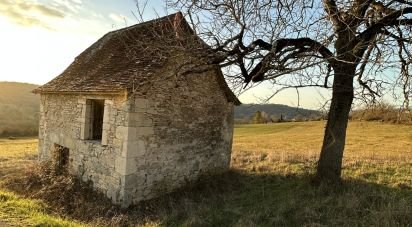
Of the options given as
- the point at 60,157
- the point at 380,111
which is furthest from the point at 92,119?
the point at 380,111

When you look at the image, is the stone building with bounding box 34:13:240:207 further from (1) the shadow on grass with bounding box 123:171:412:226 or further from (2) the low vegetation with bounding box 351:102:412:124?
(2) the low vegetation with bounding box 351:102:412:124

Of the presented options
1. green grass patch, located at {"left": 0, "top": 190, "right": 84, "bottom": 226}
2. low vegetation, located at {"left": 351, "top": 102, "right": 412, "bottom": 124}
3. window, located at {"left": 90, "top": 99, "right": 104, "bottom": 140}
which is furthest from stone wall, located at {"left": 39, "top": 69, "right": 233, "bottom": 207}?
low vegetation, located at {"left": 351, "top": 102, "right": 412, "bottom": 124}

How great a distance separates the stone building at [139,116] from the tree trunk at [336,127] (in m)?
3.87

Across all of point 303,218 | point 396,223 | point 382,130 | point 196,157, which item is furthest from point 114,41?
point 382,130

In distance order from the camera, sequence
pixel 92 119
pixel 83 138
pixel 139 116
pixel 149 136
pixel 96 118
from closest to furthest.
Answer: pixel 139 116 → pixel 149 136 → pixel 83 138 → pixel 92 119 → pixel 96 118

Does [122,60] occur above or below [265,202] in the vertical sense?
above

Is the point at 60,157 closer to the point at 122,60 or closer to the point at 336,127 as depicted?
the point at 122,60

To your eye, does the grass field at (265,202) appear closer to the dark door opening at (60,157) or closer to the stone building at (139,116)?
the stone building at (139,116)

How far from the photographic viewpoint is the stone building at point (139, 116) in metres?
10.2

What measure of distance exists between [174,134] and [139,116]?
160 cm

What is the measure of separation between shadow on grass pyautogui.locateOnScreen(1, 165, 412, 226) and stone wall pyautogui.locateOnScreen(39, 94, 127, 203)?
0.61 metres

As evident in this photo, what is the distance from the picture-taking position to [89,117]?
1187cm

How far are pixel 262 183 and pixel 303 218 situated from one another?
3.68 metres

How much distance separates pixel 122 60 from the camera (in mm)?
12367
